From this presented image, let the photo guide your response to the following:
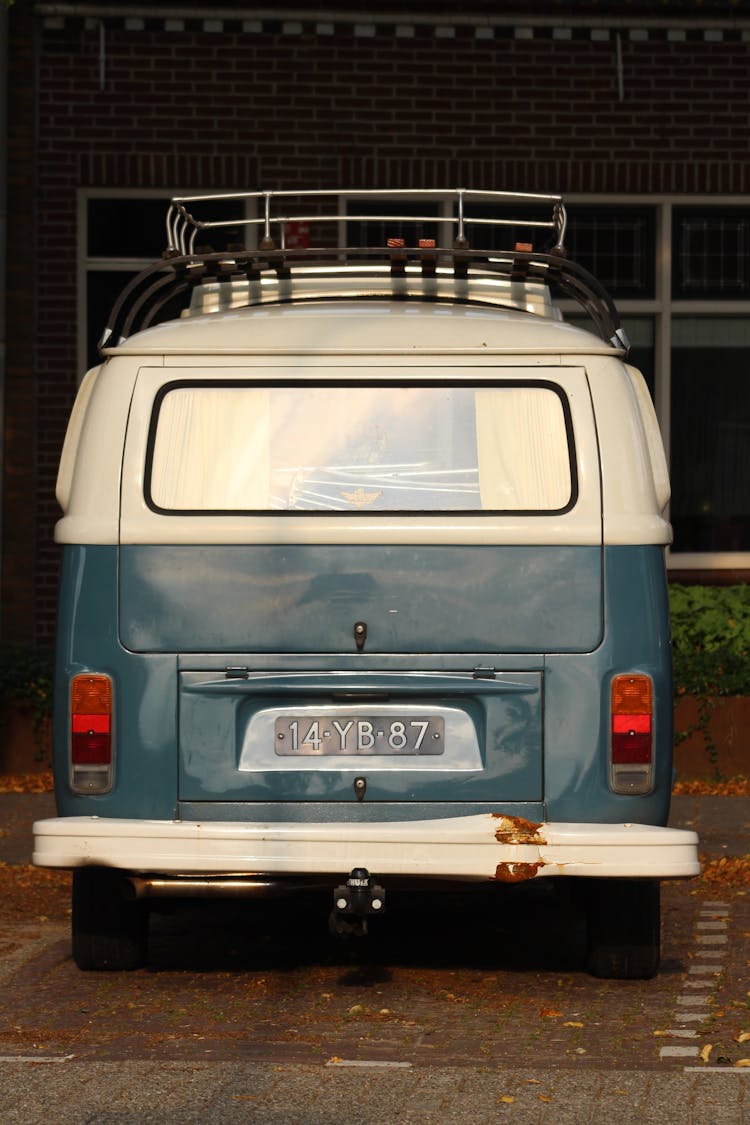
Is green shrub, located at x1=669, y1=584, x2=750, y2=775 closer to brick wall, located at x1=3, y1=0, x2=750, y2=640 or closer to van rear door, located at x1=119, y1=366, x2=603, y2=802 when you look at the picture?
brick wall, located at x1=3, y1=0, x2=750, y2=640

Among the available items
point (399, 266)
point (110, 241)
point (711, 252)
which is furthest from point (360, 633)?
point (711, 252)

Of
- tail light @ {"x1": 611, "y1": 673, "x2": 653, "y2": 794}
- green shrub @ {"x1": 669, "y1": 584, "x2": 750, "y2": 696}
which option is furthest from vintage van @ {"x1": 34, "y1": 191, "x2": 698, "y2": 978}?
green shrub @ {"x1": 669, "y1": 584, "x2": 750, "y2": 696}

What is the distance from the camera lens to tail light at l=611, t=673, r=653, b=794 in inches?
248

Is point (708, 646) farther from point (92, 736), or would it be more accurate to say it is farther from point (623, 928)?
point (92, 736)

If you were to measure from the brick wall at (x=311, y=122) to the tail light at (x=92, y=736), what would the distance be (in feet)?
25.4

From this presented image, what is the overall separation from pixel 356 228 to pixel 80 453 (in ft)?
27.4

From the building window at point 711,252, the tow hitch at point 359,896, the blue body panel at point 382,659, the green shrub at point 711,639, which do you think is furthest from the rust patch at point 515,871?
the building window at point 711,252

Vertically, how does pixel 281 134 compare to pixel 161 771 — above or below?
above

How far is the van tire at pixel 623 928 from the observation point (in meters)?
6.68

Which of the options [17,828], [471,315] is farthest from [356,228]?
[471,315]

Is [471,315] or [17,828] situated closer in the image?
[471,315]

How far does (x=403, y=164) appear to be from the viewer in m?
14.2

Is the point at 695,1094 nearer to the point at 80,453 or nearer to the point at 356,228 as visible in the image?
the point at 80,453

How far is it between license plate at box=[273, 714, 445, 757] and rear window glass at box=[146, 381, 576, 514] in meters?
0.67
